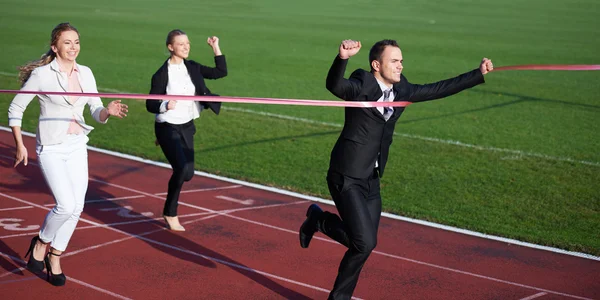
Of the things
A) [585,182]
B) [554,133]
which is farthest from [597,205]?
[554,133]

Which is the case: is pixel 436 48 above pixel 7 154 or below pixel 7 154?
above

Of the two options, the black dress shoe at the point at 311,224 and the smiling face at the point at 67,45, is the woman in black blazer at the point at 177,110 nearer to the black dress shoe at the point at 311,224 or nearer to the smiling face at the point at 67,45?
the smiling face at the point at 67,45

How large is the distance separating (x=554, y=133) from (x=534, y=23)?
109 ft

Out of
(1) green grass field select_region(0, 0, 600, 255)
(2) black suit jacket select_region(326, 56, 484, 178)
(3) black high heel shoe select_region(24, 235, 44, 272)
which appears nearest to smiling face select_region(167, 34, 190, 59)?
(3) black high heel shoe select_region(24, 235, 44, 272)

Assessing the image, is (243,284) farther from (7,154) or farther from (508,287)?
(7,154)

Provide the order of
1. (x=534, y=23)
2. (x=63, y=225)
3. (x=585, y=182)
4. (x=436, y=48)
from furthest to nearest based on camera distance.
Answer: (x=534, y=23)
(x=436, y=48)
(x=585, y=182)
(x=63, y=225)

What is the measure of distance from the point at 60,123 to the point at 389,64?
290cm

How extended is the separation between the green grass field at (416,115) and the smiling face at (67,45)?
519 centimetres

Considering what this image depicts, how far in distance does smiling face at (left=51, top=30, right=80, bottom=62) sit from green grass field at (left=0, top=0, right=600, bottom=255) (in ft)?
17.0

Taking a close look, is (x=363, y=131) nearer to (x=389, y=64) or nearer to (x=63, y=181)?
(x=389, y=64)

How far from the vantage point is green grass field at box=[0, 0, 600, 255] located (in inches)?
447

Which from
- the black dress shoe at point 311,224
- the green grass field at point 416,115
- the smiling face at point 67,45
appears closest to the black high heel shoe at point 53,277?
the smiling face at point 67,45

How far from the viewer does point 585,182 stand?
1237 cm

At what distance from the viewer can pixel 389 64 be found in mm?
6305
